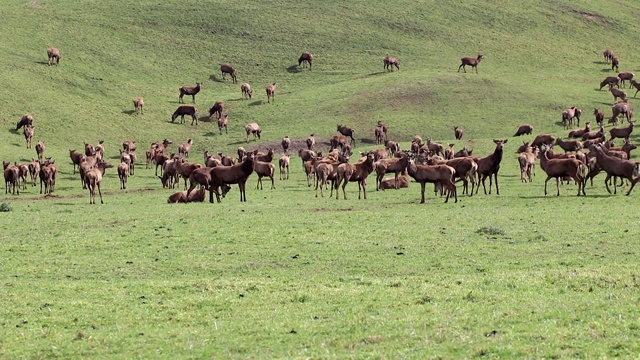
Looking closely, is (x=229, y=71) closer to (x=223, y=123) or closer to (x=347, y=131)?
(x=223, y=123)

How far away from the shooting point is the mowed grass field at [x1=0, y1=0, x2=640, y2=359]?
1415 cm

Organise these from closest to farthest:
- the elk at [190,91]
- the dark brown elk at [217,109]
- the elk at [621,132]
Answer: the elk at [621,132], the dark brown elk at [217,109], the elk at [190,91]

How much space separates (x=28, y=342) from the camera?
1450 cm

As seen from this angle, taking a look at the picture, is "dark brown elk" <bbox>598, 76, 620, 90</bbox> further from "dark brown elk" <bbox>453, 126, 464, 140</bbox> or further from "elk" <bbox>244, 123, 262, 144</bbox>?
"elk" <bbox>244, 123, 262, 144</bbox>

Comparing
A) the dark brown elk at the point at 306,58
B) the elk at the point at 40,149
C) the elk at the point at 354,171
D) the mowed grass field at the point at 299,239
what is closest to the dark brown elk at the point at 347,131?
the mowed grass field at the point at 299,239

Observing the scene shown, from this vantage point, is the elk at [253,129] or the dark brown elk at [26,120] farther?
the elk at [253,129]

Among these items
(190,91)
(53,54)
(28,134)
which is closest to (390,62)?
(190,91)

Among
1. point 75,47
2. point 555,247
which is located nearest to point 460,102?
point 75,47

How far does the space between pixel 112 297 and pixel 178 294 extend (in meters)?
1.19

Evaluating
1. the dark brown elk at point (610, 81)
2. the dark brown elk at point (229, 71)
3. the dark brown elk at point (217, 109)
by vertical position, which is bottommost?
the dark brown elk at point (217, 109)

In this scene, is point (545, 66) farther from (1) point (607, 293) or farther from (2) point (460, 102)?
(1) point (607, 293)

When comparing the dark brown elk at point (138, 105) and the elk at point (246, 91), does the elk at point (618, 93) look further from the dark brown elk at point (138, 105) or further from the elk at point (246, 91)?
the dark brown elk at point (138, 105)

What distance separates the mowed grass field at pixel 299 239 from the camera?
14148 millimetres

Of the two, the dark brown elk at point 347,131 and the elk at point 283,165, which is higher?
the dark brown elk at point 347,131
